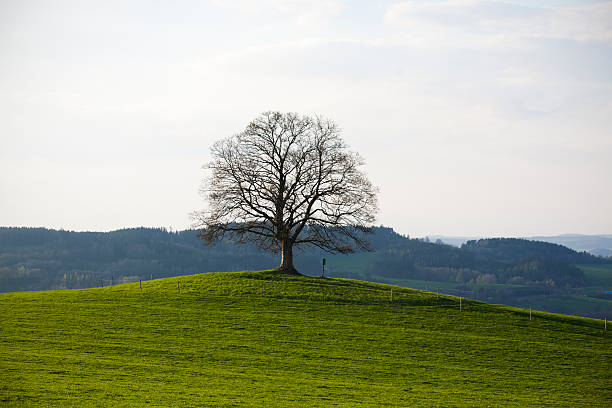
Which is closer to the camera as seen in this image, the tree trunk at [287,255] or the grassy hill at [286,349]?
the grassy hill at [286,349]

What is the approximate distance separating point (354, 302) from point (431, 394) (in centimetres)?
2576

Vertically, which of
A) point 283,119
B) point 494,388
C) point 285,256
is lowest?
point 494,388

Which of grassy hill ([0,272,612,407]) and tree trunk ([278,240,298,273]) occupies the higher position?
tree trunk ([278,240,298,273])

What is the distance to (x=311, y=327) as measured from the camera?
4684 centimetres

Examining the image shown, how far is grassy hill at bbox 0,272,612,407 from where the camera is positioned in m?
29.4

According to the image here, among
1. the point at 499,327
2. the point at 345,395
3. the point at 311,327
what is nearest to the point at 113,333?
the point at 311,327

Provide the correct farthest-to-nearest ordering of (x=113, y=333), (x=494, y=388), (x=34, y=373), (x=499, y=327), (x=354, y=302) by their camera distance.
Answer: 1. (x=354, y=302)
2. (x=499, y=327)
3. (x=113, y=333)
4. (x=494, y=388)
5. (x=34, y=373)

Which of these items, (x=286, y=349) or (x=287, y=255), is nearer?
(x=286, y=349)

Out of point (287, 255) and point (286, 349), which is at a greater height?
point (287, 255)

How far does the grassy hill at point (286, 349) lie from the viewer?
96.3 feet

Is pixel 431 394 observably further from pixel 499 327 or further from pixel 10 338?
pixel 10 338

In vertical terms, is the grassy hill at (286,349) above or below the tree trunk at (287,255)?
below

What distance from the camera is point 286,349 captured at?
132ft

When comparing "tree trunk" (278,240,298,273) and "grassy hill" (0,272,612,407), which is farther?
"tree trunk" (278,240,298,273)
